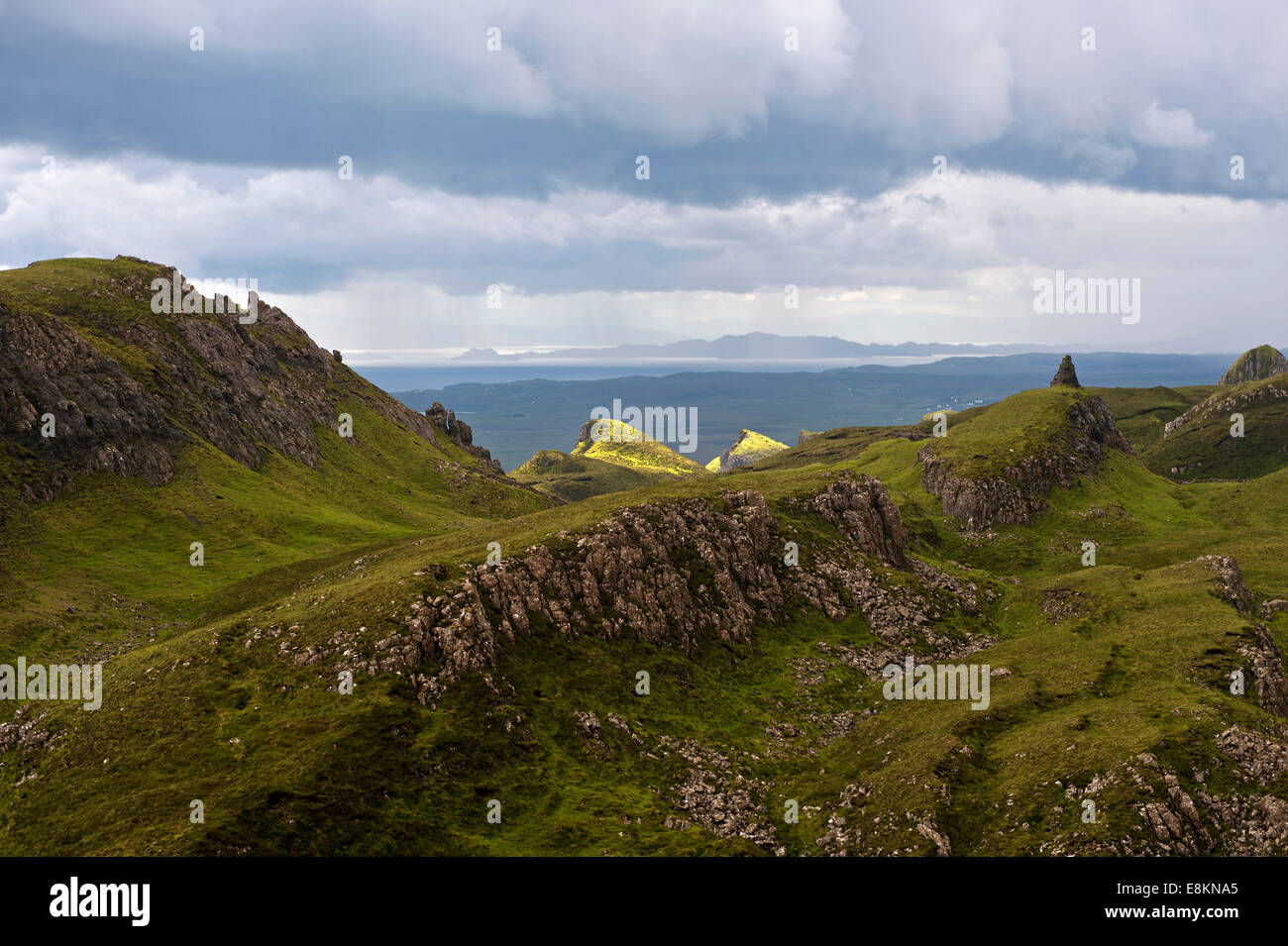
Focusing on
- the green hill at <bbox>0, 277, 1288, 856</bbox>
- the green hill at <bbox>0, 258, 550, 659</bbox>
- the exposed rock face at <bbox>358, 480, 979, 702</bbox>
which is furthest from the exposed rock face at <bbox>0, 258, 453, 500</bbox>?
the exposed rock face at <bbox>358, 480, 979, 702</bbox>

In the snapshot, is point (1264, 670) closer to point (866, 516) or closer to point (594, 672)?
point (866, 516)

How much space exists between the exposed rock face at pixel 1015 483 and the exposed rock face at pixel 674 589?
4711 cm

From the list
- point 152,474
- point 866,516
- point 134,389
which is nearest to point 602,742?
point 866,516

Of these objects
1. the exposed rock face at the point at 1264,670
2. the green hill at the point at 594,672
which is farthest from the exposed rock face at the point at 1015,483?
the exposed rock face at the point at 1264,670

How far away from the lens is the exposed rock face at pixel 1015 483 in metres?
162

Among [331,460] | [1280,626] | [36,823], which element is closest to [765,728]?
[36,823]

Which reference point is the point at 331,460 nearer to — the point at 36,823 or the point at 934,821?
the point at 36,823

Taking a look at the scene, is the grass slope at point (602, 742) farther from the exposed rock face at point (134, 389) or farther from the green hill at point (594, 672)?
the exposed rock face at point (134, 389)

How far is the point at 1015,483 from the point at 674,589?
112 metres

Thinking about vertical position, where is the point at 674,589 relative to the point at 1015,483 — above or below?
below

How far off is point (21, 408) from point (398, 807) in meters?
107

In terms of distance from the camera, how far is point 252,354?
186250 mm

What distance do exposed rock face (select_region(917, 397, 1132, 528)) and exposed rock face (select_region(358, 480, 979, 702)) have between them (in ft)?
155

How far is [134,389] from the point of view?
135 metres
